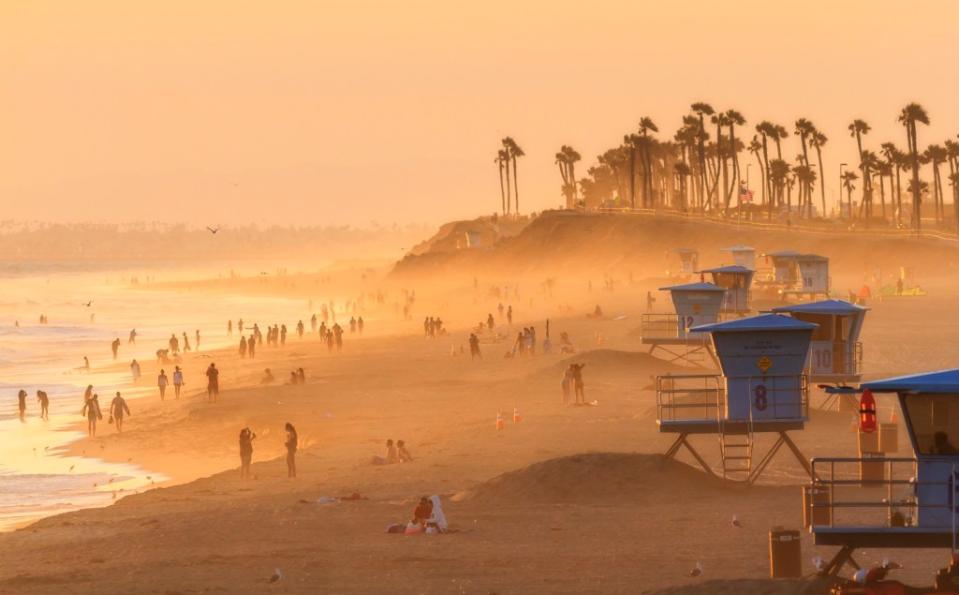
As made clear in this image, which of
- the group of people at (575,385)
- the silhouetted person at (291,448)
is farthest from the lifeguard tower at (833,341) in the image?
the silhouetted person at (291,448)

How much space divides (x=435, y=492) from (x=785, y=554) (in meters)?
11.1

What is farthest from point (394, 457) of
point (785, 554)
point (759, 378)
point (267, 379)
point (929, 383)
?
point (267, 379)

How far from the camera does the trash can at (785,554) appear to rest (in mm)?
19172

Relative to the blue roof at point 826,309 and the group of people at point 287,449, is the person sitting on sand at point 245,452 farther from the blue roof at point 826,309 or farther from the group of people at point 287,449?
the blue roof at point 826,309

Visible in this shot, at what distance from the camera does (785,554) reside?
1922 centimetres

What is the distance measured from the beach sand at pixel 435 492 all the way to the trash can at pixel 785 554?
0.91m

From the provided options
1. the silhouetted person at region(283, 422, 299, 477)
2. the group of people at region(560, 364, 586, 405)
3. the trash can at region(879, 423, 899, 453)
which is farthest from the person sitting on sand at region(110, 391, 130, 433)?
the trash can at region(879, 423, 899, 453)

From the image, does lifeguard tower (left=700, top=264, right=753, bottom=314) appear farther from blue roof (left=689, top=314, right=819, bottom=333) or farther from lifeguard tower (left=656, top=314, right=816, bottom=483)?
blue roof (left=689, top=314, right=819, bottom=333)

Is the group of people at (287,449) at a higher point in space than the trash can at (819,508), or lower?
lower

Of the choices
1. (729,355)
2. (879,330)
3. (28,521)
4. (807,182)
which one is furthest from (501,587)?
(807,182)

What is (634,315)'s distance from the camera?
79312mm

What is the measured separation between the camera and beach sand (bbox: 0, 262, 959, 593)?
21.3 meters

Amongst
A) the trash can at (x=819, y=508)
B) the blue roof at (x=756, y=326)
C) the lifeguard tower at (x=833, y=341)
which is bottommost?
the trash can at (x=819, y=508)

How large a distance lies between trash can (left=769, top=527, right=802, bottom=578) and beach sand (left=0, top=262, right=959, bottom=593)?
0.91m
